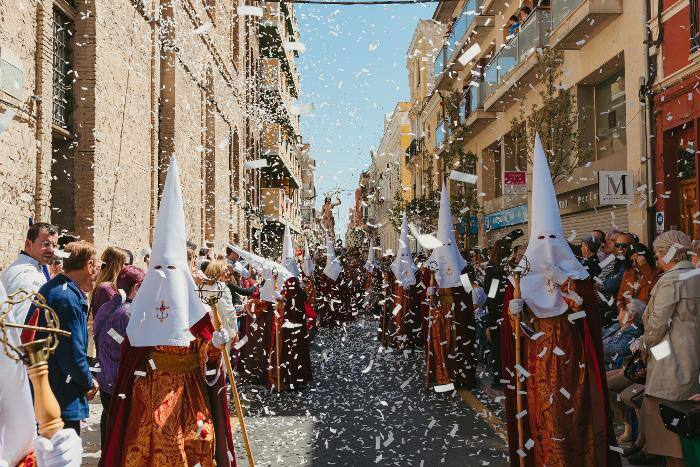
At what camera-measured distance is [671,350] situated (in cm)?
544

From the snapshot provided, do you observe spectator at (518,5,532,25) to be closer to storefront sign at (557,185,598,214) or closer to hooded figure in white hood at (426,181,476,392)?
storefront sign at (557,185,598,214)

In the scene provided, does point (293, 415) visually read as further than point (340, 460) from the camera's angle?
Yes

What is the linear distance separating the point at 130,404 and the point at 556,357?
10.3ft

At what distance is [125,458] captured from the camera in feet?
15.6

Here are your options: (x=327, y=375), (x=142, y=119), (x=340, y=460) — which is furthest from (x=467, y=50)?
(x=340, y=460)

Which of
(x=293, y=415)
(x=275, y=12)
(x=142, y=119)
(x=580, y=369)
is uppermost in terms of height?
(x=275, y=12)

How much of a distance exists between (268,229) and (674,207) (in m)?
28.0

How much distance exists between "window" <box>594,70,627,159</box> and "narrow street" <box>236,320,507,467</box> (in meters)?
7.46

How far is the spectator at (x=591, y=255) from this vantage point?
369 inches

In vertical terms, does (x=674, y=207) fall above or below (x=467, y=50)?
below

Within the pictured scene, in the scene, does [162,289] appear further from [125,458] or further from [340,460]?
[340,460]

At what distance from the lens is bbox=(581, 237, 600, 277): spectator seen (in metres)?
9.37

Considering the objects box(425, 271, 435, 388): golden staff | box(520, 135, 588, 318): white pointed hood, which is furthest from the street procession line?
box(520, 135, 588, 318): white pointed hood

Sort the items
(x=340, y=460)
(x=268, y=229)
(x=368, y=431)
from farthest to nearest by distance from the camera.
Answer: (x=268, y=229)
(x=368, y=431)
(x=340, y=460)
